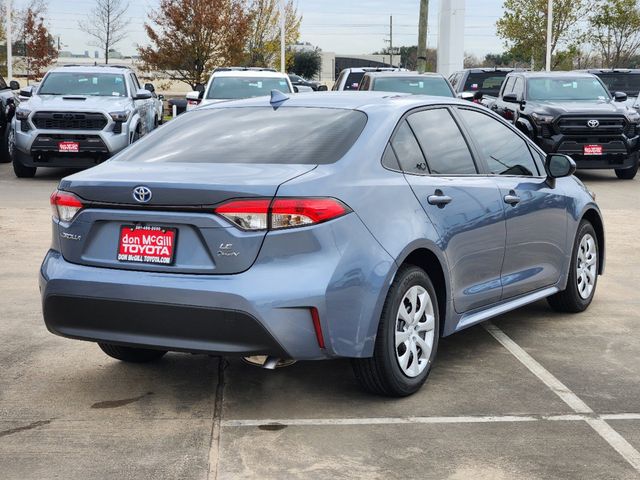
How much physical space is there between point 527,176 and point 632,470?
277cm

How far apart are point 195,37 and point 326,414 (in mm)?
36576

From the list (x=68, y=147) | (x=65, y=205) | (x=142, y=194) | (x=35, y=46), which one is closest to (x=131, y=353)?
(x=65, y=205)

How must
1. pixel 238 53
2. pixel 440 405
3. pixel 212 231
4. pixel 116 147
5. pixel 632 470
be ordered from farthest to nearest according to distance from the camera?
1. pixel 238 53
2. pixel 116 147
3. pixel 440 405
4. pixel 212 231
5. pixel 632 470

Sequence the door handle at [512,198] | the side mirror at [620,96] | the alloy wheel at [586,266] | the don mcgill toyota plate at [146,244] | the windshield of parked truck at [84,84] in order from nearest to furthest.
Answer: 1. the don mcgill toyota plate at [146,244]
2. the door handle at [512,198]
3. the alloy wheel at [586,266]
4. the windshield of parked truck at [84,84]
5. the side mirror at [620,96]

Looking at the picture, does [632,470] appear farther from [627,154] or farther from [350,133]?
[627,154]

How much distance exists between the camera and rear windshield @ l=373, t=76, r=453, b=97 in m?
19.0

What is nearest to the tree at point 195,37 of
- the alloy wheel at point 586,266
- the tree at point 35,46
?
the tree at point 35,46

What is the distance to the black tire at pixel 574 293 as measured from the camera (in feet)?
24.3

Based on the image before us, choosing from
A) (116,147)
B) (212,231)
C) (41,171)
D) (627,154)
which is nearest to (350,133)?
(212,231)

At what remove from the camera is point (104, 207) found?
511 cm

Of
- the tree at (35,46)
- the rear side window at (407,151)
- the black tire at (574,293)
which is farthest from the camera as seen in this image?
the tree at (35,46)

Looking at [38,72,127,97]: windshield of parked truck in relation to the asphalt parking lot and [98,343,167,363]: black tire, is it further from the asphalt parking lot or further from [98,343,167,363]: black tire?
[98,343,167,363]: black tire

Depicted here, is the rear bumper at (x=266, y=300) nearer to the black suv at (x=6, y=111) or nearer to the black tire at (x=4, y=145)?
the black suv at (x=6, y=111)

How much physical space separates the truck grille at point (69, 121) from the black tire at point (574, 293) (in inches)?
427
